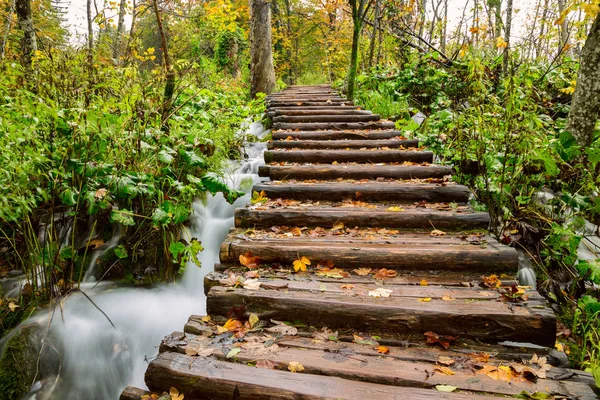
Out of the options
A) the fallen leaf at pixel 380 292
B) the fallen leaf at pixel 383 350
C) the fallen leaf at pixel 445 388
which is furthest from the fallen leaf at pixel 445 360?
the fallen leaf at pixel 380 292

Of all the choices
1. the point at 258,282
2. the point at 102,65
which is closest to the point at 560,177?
the point at 258,282

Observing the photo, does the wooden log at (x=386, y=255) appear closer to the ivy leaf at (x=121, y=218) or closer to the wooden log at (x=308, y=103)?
the ivy leaf at (x=121, y=218)

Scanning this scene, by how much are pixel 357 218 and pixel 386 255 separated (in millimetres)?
746

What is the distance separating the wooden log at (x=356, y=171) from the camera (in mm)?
4594

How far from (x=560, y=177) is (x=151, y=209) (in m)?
4.64

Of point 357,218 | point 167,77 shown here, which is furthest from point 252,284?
point 167,77

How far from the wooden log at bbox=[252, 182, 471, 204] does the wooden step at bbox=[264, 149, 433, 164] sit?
91cm

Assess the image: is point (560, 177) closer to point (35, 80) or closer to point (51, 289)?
point (51, 289)

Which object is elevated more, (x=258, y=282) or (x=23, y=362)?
(x=258, y=282)

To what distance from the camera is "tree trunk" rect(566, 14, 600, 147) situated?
389cm

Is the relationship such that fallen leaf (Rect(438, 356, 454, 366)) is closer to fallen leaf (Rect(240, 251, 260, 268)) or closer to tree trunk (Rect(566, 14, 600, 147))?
fallen leaf (Rect(240, 251, 260, 268))

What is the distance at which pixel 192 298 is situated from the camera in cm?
372

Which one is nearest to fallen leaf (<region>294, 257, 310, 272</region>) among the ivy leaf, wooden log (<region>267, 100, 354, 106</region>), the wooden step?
the ivy leaf

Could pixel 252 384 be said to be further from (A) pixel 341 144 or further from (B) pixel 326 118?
(B) pixel 326 118
